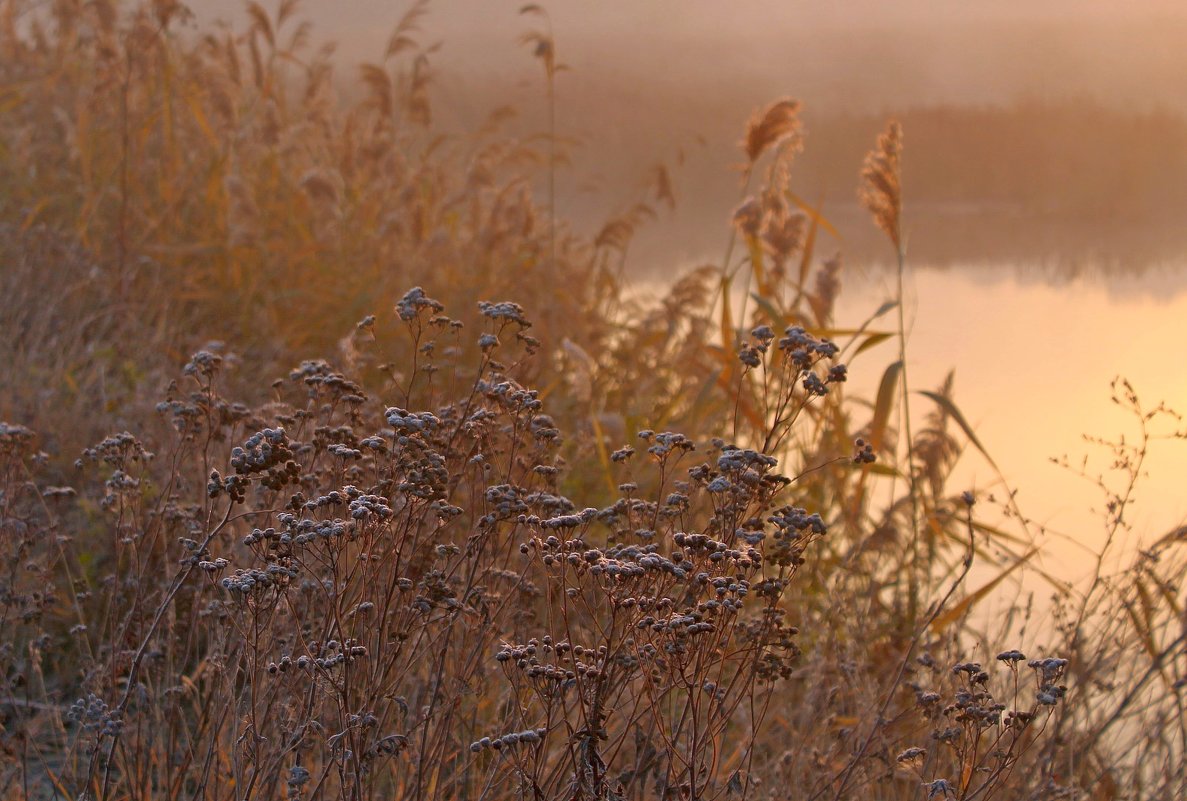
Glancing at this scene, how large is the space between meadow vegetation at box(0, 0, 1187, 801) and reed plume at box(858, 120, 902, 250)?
0.7 inches

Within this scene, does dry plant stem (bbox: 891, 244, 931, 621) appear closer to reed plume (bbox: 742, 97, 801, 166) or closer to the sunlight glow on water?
the sunlight glow on water

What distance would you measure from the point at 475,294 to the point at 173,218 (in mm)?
1667

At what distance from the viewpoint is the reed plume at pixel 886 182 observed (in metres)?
4.63

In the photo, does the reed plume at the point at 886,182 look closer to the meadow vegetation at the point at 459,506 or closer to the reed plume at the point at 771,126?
the meadow vegetation at the point at 459,506

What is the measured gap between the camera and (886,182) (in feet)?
15.2

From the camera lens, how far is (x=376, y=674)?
2.07m

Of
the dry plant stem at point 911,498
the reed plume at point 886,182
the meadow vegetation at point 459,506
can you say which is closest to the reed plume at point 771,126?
the meadow vegetation at point 459,506

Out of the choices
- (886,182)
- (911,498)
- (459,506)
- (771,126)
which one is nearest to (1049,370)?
(771,126)

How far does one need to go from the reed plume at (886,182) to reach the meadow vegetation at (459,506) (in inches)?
0.7

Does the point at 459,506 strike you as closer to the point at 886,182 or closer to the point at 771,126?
the point at 886,182

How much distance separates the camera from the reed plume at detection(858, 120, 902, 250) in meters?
4.63

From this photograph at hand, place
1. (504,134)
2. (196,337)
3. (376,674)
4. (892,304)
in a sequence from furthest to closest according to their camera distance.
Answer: (504,134) → (196,337) → (892,304) → (376,674)

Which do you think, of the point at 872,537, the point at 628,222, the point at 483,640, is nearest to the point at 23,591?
the point at 483,640

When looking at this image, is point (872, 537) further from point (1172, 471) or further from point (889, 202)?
point (1172, 471)
